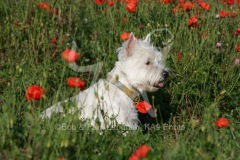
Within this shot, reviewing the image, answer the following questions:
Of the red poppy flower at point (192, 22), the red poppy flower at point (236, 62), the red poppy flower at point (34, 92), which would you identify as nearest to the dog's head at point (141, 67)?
the red poppy flower at point (192, 22)

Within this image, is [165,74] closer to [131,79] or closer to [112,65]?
[131,79]

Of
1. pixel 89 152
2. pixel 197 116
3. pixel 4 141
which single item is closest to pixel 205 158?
pixel 89 152

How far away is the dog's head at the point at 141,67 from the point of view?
195 inches

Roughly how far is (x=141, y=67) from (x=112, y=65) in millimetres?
993

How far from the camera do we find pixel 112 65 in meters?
5.94

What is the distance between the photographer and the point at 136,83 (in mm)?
5016

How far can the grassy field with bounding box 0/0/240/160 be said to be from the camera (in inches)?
139

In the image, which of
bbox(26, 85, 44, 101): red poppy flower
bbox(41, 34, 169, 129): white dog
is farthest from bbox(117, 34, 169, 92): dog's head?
bbox(26, 85, 44, 101): red poppy flower

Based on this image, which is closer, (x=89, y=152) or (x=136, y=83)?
(x=89, y=152)

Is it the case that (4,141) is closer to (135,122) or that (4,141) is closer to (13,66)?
(135,122)

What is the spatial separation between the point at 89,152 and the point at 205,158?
87 cm

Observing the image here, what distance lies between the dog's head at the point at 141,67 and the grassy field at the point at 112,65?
0.96 feet

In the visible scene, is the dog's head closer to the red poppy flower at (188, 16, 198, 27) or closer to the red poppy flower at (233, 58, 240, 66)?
the red poppy flower at (188, 16, 198, 27)

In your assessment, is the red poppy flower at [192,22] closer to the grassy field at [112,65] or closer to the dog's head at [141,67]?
the grassy field at [112,65]
